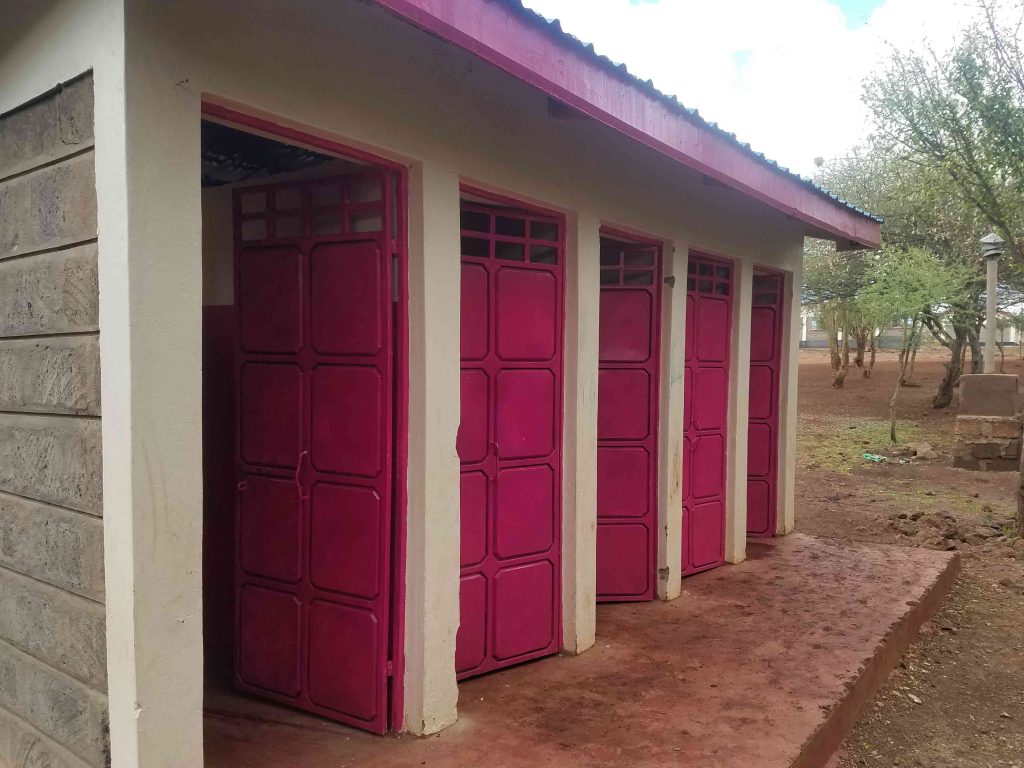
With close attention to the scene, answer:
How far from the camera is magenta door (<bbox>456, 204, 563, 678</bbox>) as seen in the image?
14.3 ft

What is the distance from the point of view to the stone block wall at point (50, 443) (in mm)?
2682

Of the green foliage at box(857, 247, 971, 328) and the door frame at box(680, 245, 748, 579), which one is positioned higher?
the green foliage at box(857, 247, 971, 328)

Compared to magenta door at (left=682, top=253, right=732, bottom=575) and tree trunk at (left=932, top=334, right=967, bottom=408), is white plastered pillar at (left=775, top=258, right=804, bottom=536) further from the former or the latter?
tree trunk at (left=932, top=334, right=967, bottom=408)

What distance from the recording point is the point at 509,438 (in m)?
4.56

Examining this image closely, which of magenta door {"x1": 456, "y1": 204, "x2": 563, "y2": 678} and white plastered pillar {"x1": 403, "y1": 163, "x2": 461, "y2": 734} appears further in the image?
magenta door {"x1": 456, "y1": 204, "x2": 563, "y2": 678}

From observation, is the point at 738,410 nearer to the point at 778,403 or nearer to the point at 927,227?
the point at 778,403

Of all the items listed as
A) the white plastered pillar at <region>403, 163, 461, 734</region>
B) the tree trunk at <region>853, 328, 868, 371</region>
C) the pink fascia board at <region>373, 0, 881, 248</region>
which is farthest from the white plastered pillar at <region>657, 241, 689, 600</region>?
the tree trunk at <region>853, 328, 868, 371</region>

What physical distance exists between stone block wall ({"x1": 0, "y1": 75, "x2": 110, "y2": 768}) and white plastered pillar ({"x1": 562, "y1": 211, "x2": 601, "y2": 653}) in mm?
2728

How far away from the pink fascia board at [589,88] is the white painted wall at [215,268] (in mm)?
649

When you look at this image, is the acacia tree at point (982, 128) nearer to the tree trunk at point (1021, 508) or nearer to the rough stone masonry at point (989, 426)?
the tree trunk at point (1021, 508)

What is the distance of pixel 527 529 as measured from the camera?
4664mm

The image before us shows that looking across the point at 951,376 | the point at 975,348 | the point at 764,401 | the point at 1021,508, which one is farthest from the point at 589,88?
the point at 951,376

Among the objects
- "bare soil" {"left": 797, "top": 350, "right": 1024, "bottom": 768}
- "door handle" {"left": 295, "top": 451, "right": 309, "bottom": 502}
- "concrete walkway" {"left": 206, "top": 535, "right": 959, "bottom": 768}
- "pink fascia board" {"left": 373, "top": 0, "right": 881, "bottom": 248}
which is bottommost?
"bare soil" {"left": 797, "top": 350, "right": 1024, "bottom": 768}

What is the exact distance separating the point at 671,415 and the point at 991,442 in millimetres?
10633
